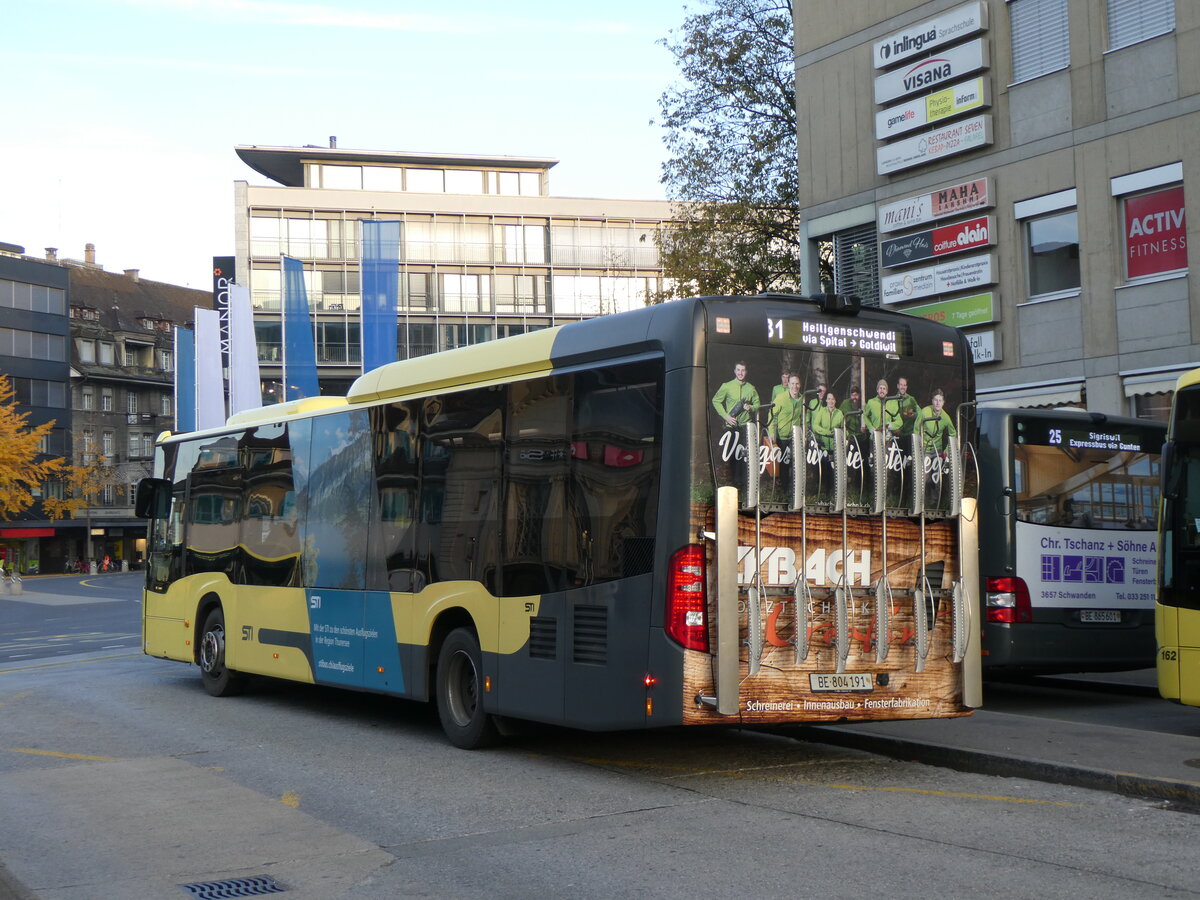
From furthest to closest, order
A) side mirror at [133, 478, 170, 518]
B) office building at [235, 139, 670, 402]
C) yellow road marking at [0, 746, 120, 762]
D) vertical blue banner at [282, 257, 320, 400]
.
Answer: office building at [235, 139, 670, 402], vertical blue banner at [282, 257, 320, 400], side mirror at [133, 478, 170, 518], yellow road marking at [0, 746, 120, 762]

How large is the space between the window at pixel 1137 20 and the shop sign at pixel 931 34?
2.33m

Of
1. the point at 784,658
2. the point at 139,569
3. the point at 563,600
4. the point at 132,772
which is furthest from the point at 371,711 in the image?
the point at 139,569

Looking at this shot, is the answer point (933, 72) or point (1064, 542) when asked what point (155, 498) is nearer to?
point (1064, 542)

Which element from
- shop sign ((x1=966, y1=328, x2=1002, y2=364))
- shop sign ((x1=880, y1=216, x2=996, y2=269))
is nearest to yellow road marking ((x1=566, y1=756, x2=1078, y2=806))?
shop sign ((x1=966, y1=328, x2=1002, y2=364))

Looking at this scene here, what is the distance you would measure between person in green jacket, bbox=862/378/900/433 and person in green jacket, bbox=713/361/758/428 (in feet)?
2.88

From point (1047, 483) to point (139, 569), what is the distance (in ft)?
292

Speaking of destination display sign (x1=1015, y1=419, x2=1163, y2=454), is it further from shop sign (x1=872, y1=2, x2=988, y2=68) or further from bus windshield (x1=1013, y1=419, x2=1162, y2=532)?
shop sign (x1=872, y1=2, x2=988, y2=68)

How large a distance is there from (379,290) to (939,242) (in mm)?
13426

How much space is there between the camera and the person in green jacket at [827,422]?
906cm

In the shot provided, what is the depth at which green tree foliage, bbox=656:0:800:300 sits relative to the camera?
32.7 m

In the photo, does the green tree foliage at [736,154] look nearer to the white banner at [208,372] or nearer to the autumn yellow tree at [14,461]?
the white banner at [208,372]

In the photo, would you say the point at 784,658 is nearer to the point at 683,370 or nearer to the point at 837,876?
the point at 683,370

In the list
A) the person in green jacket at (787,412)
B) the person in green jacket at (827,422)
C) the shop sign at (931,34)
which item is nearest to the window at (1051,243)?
the shop sign at (931,34)

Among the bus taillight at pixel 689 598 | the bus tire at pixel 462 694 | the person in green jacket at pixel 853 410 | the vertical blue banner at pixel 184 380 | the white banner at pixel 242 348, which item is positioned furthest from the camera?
the vertical blue banner at pixel 184 380
